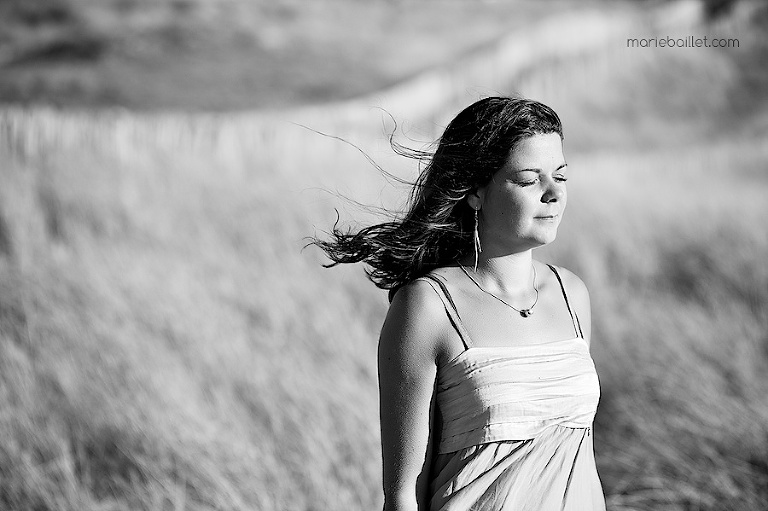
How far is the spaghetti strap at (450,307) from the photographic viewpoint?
1.80 metres

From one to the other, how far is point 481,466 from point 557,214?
24.8 inches

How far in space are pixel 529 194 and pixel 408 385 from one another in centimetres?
54

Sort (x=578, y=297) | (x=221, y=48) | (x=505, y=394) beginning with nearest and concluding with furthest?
(x=505, y=394) → (x=578, y=297) → (x=221, y=48)

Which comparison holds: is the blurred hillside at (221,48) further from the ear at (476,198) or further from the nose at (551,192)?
the nose at (551,192)

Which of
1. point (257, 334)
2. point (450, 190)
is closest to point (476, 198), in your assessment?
point (450, 190)

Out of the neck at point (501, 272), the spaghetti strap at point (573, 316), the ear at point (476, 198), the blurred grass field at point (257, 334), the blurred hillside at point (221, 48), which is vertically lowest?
the blurred grass field at point (257, 334)

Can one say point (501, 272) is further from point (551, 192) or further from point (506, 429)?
point (506, 429)

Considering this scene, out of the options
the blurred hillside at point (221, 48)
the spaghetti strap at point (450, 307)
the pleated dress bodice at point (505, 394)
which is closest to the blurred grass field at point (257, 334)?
the spaghetti strap at point (450, 307)

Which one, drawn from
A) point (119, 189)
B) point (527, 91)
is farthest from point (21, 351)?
point (527, 91)

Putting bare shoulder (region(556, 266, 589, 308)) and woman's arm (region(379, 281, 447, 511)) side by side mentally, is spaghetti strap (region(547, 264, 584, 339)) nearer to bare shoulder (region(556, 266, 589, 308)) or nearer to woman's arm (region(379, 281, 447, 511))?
bare shoulder (region(556, 266, 589, 308))

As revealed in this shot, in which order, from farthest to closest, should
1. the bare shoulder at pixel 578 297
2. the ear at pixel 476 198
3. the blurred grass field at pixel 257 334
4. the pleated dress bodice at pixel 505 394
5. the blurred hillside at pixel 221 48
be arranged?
the blurred hillside at pixel 221 48 → the blurred grass field at pixel 257 334 → the bare shoulder at pixel 578 297 → the ear at pixel 476 198 → the pleated dress bodice at pixel 505 394

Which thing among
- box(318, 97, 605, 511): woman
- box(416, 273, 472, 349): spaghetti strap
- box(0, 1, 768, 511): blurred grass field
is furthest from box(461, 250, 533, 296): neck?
box(0, 1, 768, 511): blurred grass field

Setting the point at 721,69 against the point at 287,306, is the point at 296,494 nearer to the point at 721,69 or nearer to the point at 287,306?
the point at 287,306

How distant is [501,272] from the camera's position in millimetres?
1945
